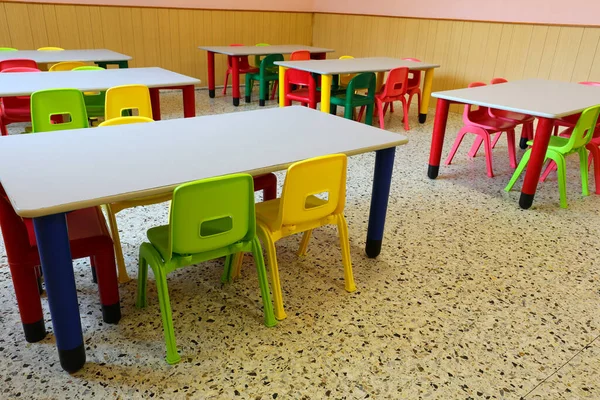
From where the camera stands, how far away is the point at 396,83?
490 centimetres

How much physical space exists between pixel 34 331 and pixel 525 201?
9.89 ft

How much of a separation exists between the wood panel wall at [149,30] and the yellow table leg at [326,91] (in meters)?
3.11

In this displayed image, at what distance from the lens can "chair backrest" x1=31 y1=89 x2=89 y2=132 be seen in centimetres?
272

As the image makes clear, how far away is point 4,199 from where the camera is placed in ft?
5.57

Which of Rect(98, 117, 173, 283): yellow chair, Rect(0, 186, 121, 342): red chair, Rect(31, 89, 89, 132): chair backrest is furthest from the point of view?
Rect(31, 89, 89, 132): chair backrest

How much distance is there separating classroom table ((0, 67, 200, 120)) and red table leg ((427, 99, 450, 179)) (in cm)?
189

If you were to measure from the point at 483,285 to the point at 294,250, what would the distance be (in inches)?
39.7

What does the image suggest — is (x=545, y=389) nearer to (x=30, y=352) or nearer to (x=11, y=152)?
(x=30, y=352)

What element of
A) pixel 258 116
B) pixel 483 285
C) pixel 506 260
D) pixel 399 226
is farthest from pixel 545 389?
pixel 258 116

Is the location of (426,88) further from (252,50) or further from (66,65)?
(66,65)

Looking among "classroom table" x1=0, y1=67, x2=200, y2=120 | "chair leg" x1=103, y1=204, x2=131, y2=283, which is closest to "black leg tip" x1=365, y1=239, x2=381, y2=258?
"chair leg" x1=103, y1=204, x2=131, y2=283

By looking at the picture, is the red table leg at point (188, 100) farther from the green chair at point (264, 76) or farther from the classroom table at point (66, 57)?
the green chair at point (264, 76)

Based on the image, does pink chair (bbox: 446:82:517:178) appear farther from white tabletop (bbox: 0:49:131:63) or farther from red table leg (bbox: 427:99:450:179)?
white tabletop (bbox: 0:49:131:63)

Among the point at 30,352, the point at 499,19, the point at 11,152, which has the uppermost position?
the point at 499,19
